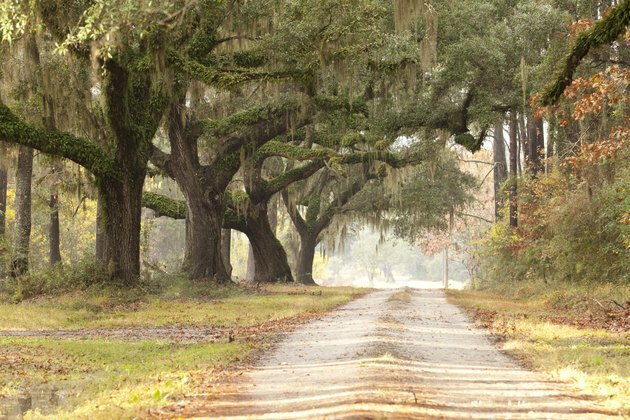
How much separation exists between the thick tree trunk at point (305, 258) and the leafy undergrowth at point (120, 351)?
705 inches

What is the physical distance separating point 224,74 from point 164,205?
11.3 m

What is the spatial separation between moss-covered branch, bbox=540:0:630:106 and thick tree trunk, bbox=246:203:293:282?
79.5 ft

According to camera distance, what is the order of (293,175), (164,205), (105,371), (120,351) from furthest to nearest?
1. (293,175)
2. (164,205)
3. (120,351)
4. (105,371)

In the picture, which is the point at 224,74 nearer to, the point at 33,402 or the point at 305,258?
the point at 33,402

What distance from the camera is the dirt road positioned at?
23.6 feet

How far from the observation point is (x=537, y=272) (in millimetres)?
30859

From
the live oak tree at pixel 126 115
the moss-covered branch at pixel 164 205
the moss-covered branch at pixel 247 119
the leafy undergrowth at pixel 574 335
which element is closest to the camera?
the leafy undergrowth at pixel 574 335

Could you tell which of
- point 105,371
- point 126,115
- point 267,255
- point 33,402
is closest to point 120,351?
point 105,371

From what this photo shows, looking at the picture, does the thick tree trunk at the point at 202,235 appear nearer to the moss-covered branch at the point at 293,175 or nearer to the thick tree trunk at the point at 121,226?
the thick tree trunk at the point at 121,226

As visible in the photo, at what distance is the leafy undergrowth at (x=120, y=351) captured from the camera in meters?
8.61

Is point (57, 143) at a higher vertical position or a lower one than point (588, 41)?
higher

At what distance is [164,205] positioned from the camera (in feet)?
106

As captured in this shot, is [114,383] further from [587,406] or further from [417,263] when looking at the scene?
[417,263]

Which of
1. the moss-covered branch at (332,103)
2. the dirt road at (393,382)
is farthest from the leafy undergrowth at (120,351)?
the moss-covered branch at (332,103)
